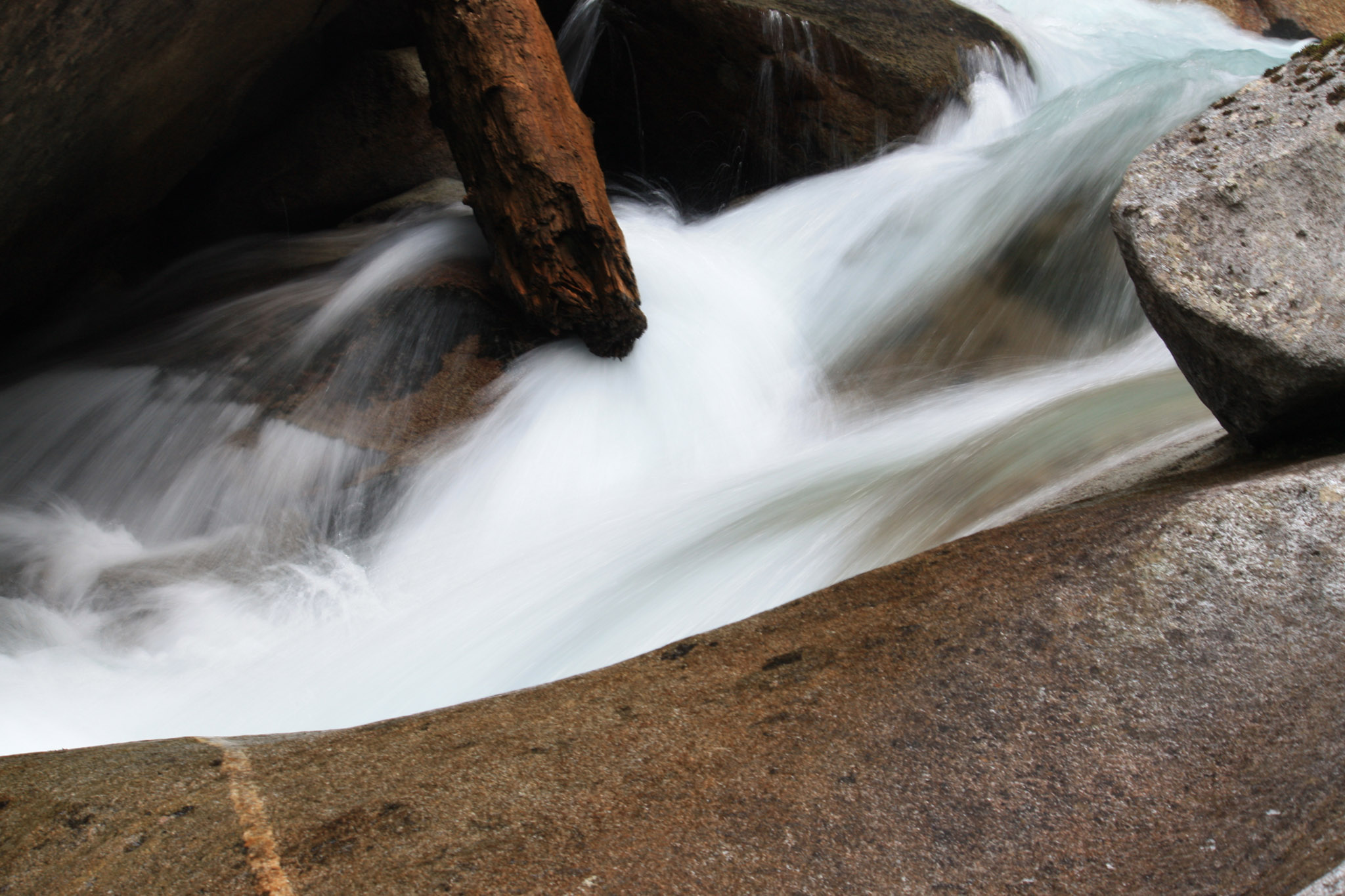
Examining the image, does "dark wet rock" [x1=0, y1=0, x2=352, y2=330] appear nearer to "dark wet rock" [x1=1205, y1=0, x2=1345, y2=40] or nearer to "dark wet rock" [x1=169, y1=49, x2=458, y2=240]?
"dark wet rock" [x1=169, y1=49, x2=458, y2=240]

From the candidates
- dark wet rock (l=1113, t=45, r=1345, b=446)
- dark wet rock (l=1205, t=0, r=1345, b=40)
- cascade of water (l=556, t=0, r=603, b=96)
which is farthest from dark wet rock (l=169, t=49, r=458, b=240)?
dark wet rock (l=1205, t=0, r=1345, b=40)

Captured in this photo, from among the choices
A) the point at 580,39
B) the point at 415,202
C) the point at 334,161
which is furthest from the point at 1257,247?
the point at 334,161

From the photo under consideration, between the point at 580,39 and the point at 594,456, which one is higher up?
the point at 580,39

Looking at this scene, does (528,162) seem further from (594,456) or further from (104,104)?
(104,104)

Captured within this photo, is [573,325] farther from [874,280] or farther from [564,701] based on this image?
[564,701]

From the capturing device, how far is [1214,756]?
1.60 meters

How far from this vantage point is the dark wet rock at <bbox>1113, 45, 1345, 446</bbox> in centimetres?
232

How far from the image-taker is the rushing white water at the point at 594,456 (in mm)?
3377

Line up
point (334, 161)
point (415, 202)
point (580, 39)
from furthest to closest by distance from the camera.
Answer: point (580, 39)
point (334, 161)
point (415, 202)

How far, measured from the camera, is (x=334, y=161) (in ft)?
23.1

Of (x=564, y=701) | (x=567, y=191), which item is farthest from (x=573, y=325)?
(x=564, y=701)

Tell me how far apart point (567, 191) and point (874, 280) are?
75.7 inches

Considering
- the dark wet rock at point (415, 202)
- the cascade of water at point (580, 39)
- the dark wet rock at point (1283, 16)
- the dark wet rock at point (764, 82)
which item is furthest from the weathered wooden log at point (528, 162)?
the dark wet rock at point (1283, 16)

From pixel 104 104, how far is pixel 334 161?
8.88 feet
